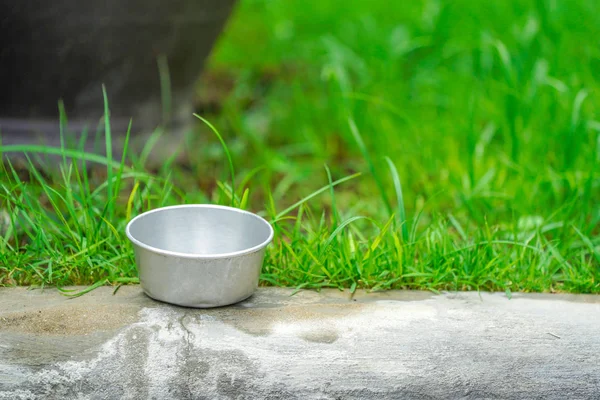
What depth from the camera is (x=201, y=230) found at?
69.0 inches

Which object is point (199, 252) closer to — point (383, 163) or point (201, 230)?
point (201, 230)

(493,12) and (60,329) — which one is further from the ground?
(493,12)

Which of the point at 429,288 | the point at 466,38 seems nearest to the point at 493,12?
the point at 466,38

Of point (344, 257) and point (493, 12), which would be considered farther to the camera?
point (493, 12)

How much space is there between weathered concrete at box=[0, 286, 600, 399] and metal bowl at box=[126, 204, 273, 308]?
47mm

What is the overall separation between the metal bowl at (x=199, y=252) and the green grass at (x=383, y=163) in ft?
0.26

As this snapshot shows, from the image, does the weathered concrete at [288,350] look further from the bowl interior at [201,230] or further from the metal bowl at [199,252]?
the bowl interior at [201,230]

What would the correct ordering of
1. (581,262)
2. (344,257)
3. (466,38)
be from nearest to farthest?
(344,257)
(581,262)
(466,38)

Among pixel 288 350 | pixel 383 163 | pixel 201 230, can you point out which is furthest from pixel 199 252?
pixel 383 163

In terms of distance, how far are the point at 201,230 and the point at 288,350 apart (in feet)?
1.41

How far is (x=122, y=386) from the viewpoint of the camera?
138cm

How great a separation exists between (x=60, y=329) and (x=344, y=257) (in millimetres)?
621

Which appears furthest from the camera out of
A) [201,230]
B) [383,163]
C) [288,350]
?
[383,163]

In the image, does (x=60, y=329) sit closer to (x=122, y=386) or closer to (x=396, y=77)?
(x=122, y=386)
